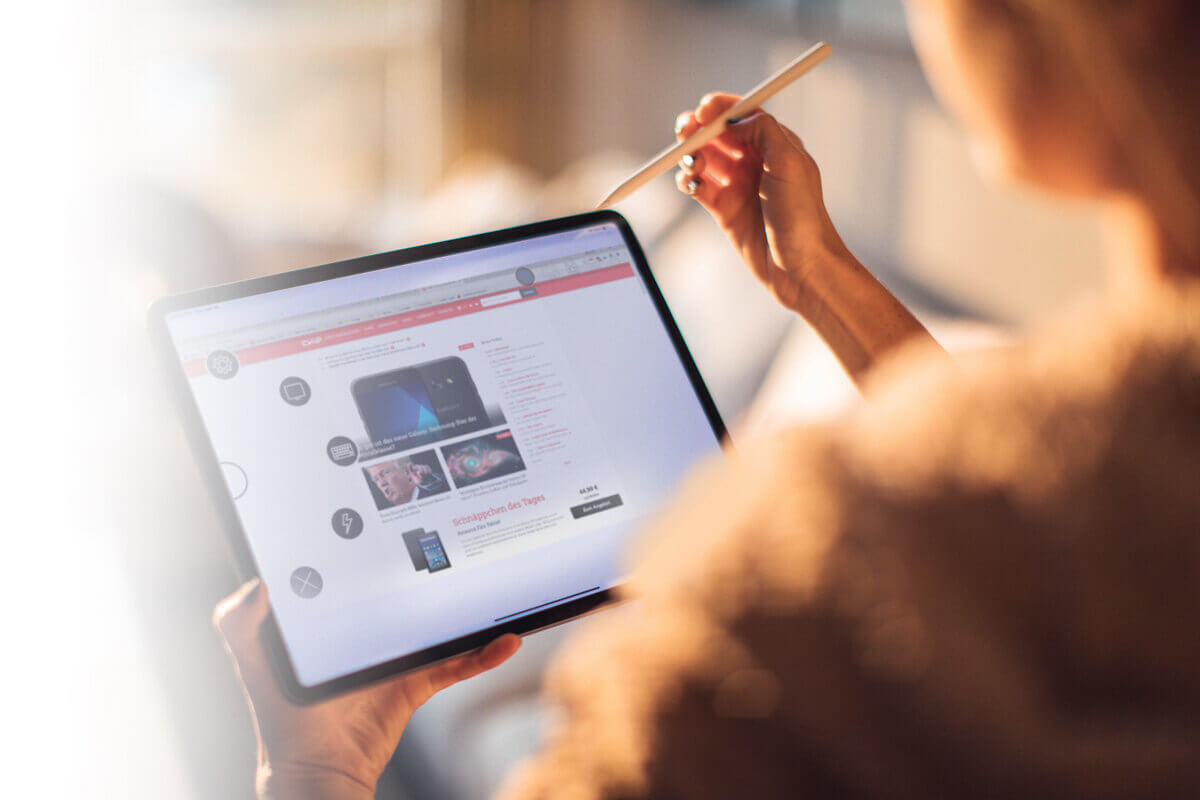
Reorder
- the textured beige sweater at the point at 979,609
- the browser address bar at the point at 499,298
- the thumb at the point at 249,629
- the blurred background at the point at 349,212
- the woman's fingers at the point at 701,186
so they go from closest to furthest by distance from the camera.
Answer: the textured beige sweater at the point at 979,609 → the thumb at the point at 249,629 → the browser address bar at the point at 499,298 → the woman's fingers at the point at 701,186 → the blurred background at the point at 349,212

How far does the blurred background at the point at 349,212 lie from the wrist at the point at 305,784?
45 centimetres

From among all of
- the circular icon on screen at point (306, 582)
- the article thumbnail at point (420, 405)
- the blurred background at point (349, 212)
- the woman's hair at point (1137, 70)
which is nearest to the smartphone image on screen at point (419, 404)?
the article thumbnail at point (420, 405)

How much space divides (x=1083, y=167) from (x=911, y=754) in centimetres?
23

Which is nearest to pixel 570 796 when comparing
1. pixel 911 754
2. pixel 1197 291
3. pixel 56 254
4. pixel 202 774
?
pixel 911 754

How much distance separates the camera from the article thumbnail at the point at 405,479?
2.17 ft

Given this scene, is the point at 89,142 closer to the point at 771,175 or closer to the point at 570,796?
the point at 771,175

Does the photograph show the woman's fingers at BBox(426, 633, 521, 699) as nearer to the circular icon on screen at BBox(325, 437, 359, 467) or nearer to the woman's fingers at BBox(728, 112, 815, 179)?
the circular icon on screen at BBox(325, 437, 359, 467)

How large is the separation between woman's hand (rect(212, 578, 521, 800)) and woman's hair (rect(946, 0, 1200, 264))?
0.48 meters

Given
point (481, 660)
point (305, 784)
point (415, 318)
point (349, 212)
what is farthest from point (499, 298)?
point (349, 212)

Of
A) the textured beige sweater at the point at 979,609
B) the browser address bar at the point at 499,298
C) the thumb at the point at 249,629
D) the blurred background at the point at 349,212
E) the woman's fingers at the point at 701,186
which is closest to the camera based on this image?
the textured beige sweater at the point at 979,609

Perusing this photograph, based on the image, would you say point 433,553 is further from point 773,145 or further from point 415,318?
point 773,145

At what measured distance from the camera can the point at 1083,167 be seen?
349 mm

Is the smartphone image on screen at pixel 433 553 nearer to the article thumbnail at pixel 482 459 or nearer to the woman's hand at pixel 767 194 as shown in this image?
the article thumbnail at pixel 482 459

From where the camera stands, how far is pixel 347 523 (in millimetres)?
652
